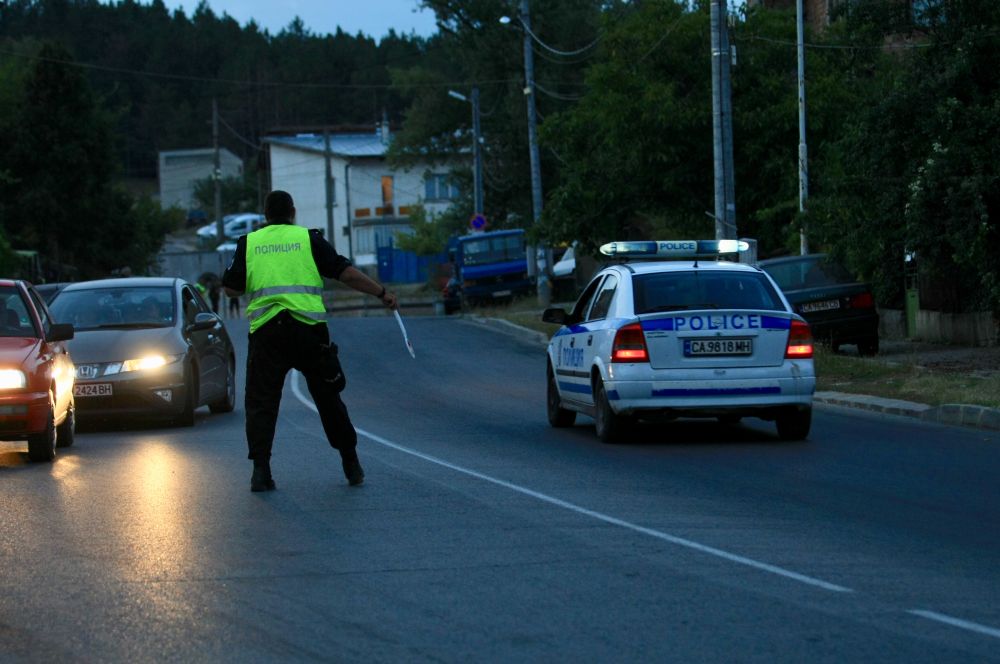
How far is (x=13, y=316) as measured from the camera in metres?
14.0

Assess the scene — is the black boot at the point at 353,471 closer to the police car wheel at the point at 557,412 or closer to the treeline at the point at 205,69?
the police car wheel at the point at 557,412

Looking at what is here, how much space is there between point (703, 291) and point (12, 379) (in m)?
5.76

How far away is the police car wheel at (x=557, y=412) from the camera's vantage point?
15883mm

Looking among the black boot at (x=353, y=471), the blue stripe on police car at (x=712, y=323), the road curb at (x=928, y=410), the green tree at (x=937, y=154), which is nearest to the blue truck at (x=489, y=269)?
the green tree at (x=937, y=154)

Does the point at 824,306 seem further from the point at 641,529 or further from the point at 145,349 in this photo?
the point at 641,529

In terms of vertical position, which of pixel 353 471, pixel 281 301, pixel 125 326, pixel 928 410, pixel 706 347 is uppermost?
pixel 281 301

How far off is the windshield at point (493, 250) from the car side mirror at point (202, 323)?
34656mm

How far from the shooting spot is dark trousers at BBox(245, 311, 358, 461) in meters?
10.3

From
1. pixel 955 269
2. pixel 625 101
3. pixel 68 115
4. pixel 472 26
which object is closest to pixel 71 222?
pixel 68 115

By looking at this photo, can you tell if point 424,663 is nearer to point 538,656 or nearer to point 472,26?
point 538,656

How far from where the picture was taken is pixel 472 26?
6950cm

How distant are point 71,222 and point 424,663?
2548 inches

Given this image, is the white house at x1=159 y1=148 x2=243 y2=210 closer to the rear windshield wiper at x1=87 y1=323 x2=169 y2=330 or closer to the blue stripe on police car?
the rear windshield wiper at x1=87 y1=323 x2=169 y2=330

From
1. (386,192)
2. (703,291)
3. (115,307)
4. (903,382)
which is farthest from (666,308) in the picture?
(386,192)
